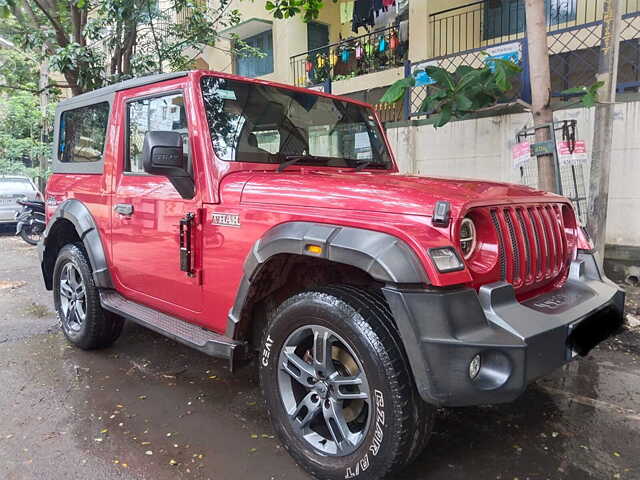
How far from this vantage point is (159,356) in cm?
392

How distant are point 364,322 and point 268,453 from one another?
3.39 feet

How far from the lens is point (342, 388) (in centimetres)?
221

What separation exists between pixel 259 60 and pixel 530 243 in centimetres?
1277

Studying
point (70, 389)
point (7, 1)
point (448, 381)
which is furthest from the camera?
point (7, 1)

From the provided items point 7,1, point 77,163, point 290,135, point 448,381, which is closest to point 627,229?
point 290,135

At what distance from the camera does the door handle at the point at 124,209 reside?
3254 mm

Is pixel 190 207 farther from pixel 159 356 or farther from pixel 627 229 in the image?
pixel 627 229

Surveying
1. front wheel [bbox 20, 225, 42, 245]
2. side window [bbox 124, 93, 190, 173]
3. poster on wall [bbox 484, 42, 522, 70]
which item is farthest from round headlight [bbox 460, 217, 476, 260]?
front wheel [bbox 20, 225, 42, 245]

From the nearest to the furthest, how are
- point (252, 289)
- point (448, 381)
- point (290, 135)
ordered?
point (448, 381) → point (252, 289) → point (290, 135)

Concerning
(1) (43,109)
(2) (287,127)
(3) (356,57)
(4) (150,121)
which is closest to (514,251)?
(2) (287,127)

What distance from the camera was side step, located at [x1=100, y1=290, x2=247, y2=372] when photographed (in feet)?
8.47

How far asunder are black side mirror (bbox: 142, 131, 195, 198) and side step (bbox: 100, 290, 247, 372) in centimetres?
91

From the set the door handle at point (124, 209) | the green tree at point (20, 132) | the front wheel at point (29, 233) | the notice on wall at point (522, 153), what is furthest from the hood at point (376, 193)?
the green tree at point (20, 132)

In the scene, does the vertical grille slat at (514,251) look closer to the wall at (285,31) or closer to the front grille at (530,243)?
the front grille at (530,243)
